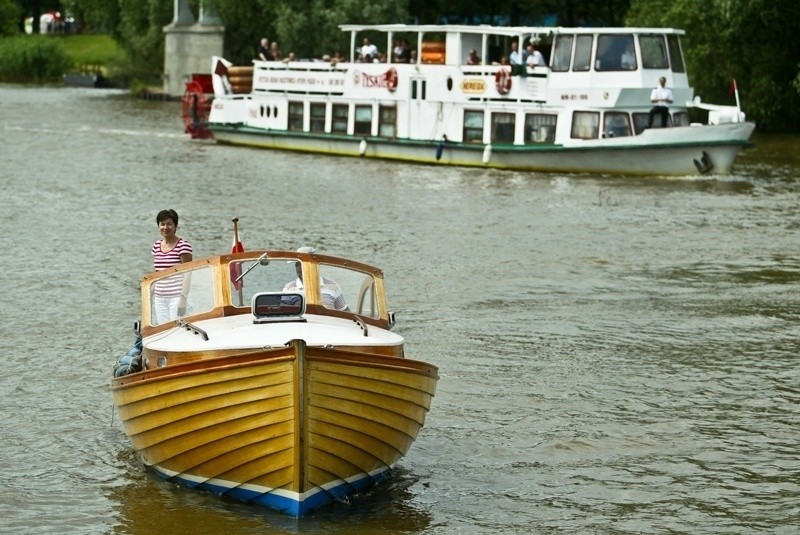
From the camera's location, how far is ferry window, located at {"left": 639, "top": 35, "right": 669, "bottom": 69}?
38.8 meters

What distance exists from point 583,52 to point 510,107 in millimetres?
2274

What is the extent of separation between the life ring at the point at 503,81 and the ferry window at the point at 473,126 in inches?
35.8

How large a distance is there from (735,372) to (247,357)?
7.72 metres

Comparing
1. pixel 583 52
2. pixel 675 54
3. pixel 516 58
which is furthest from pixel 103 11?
pixel 675 54

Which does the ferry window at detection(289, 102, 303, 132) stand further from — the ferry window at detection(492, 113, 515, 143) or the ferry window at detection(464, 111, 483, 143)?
the ferry window at detection(492, 113, 515, 143)

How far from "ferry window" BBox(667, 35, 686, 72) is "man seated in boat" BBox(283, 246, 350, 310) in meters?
27.3

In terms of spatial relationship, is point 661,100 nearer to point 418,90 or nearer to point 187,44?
point 418,90

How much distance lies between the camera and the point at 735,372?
1756cm

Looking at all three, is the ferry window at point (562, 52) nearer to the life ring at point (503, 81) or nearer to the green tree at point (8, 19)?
the life ring at point (503, 81)

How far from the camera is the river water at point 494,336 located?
42.3ft

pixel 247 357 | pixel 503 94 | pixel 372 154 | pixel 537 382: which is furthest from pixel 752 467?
pixel 372 154

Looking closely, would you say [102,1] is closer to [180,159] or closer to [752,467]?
[180,159]

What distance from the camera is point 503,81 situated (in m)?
39.9

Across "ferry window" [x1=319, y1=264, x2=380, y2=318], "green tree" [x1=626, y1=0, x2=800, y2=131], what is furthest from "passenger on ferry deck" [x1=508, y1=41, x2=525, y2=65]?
"ferry window" [x1=319, y1=264, x2=380, y2=318]
